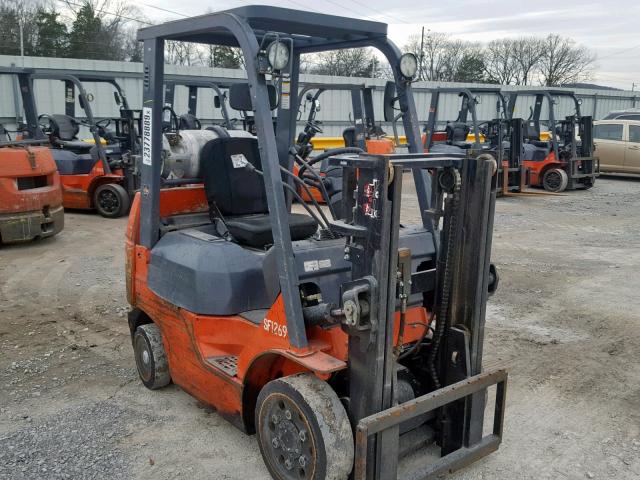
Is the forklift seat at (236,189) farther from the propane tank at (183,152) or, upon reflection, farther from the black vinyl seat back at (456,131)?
the black vinyl seat back at (456,131)

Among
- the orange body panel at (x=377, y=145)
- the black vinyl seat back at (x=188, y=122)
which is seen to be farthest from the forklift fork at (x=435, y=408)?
the black vinyl seat back at (x=188, y=122)

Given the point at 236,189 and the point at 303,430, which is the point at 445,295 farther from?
the point at 236,189

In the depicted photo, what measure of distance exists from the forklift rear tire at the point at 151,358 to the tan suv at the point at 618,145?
667 inches

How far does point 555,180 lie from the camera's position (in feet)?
51.9

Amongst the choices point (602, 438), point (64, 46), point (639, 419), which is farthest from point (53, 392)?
point (64, 46)

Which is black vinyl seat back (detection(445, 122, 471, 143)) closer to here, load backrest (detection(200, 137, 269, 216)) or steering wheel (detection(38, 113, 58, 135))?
steering wheel (detection(38, 113, 58, 135))

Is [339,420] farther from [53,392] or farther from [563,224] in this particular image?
[563,224]

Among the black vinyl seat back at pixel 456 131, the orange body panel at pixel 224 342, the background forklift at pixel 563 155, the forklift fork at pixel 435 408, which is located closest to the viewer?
the forklift fork at pixel 435 408

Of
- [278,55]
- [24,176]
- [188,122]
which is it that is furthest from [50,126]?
[278,55]

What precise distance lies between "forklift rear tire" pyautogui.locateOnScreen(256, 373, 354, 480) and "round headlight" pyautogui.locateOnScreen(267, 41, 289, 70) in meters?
1.49

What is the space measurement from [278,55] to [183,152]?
4.97 feet

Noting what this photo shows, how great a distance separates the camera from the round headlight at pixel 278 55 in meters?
2.97

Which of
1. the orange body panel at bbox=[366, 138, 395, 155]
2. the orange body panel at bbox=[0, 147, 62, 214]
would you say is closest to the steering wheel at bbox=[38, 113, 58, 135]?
the orange body panel at bbox=[0, 147, 62, 214]

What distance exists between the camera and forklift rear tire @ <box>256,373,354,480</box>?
289 centimetres
